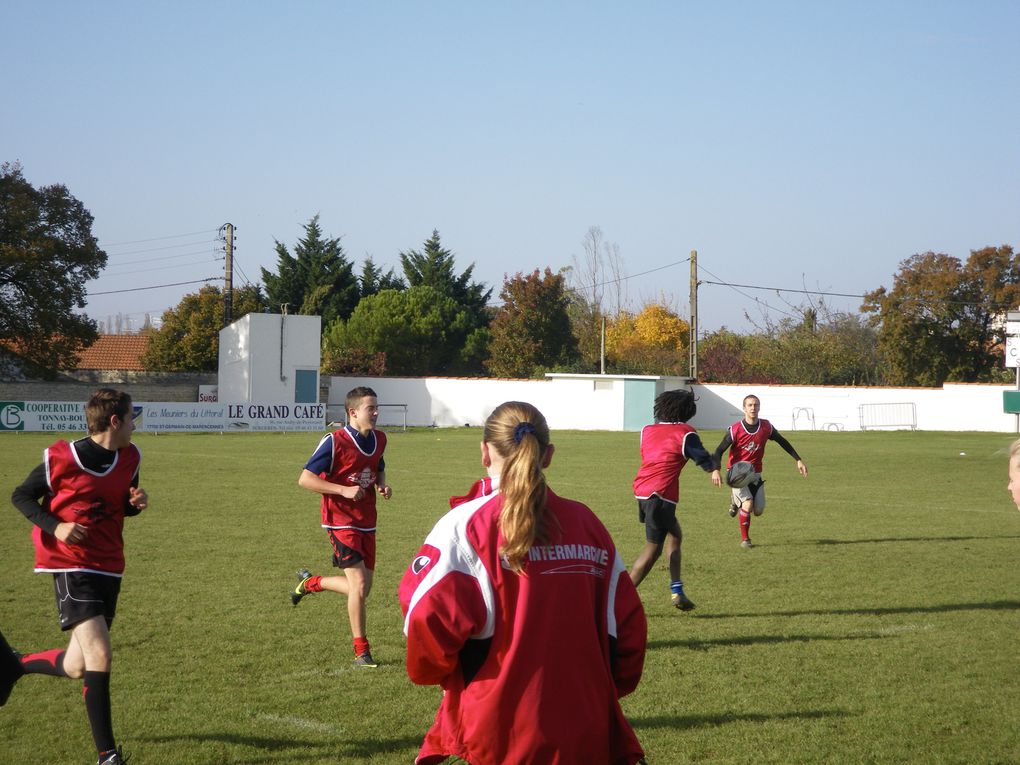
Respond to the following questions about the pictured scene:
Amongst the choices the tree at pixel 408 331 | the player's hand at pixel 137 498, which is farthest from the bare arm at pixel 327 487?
the tree at pixel 408 331

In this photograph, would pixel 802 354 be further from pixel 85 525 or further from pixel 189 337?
pixel 85 525

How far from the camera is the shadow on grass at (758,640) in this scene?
7574 mm

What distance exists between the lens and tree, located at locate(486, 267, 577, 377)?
6425cm

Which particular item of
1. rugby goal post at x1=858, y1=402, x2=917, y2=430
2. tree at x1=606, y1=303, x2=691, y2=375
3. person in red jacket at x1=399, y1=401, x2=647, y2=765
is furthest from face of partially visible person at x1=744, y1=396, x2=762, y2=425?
tree at x1=606, y1=303, x2=691, y2=375

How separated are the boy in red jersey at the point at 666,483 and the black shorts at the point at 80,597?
15.0 feet

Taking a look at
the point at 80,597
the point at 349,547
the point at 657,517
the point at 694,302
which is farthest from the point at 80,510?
the point at 694,302

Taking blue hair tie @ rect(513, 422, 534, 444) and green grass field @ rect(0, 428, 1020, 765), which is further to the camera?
green grass field @ rect(0, 428, 1020, 765)

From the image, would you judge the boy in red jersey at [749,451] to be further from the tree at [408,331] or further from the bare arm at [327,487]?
the tree at [408,331]

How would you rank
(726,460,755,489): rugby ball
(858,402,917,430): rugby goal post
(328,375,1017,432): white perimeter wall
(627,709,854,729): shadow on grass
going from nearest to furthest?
(627,709,854,729): shadow on grass
(726,460,755,489): rugby ball
(328,375,1017,432): white perimeter wall
(858,402,917,430): rugby goal post

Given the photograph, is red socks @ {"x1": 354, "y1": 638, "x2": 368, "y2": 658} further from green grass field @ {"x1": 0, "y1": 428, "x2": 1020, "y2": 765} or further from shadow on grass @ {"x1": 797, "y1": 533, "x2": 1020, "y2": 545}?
shadow on grass @ {"x1": 797, "y1": 533, "x2": 1020, "y2": 545}

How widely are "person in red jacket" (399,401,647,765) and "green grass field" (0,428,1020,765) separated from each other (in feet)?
8.34

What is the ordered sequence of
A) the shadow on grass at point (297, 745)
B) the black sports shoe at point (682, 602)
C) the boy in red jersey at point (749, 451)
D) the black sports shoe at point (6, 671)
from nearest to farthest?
the black sports shoe at point (6, 671)
the shadow on grass at point (297, 745)
the black sports shoe at point (682, 602)
the boy in red jersey at point (749, 451)

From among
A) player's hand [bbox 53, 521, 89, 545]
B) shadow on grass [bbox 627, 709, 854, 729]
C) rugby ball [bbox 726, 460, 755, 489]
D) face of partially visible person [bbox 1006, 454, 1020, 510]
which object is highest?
face of partially visible person [bbox 1006, 454, 1020, 510]

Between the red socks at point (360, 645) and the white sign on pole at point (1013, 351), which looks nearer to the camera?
the red socks at point (360, 645)
